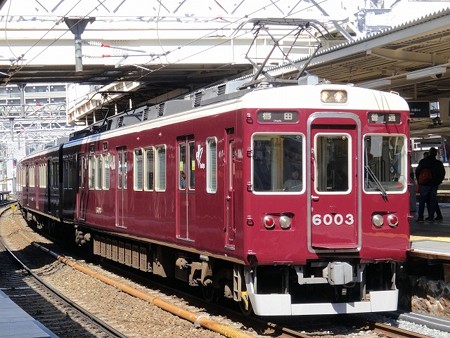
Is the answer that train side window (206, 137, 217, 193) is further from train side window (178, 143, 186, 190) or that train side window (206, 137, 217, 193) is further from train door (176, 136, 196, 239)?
train side window (178, 143, 186, 190)

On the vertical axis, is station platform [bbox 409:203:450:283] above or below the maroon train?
below

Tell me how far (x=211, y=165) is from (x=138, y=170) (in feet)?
11.6

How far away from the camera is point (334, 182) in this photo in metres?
9.66

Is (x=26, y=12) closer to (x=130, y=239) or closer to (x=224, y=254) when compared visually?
(x=130, y=239)

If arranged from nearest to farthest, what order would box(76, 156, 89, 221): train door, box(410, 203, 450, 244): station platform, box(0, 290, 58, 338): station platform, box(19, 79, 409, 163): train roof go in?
1. box(0, 290, 58, 338): station platform
2. box(19, 79, 409, 163): train roof
3. box(410, 203, 450, 244): station platform
4. box(76, 156, 89, 221): train door

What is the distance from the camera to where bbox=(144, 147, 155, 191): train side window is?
12.9 m

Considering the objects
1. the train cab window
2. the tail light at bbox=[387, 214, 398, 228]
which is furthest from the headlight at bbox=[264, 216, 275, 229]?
the tail light at bbox=[387, 214, 398, 228]

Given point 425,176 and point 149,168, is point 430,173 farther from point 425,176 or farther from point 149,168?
point 149,168

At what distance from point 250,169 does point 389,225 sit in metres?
1.85

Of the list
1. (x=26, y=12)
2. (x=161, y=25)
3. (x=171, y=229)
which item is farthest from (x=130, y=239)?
(x=161, y=25)

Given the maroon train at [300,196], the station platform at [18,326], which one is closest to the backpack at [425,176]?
the maroon train at [300,196]

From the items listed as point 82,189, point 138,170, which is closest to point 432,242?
point 138,170

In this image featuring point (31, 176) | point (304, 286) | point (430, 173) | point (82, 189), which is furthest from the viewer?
point (31, 176)

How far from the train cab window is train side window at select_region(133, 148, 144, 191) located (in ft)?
15.0
